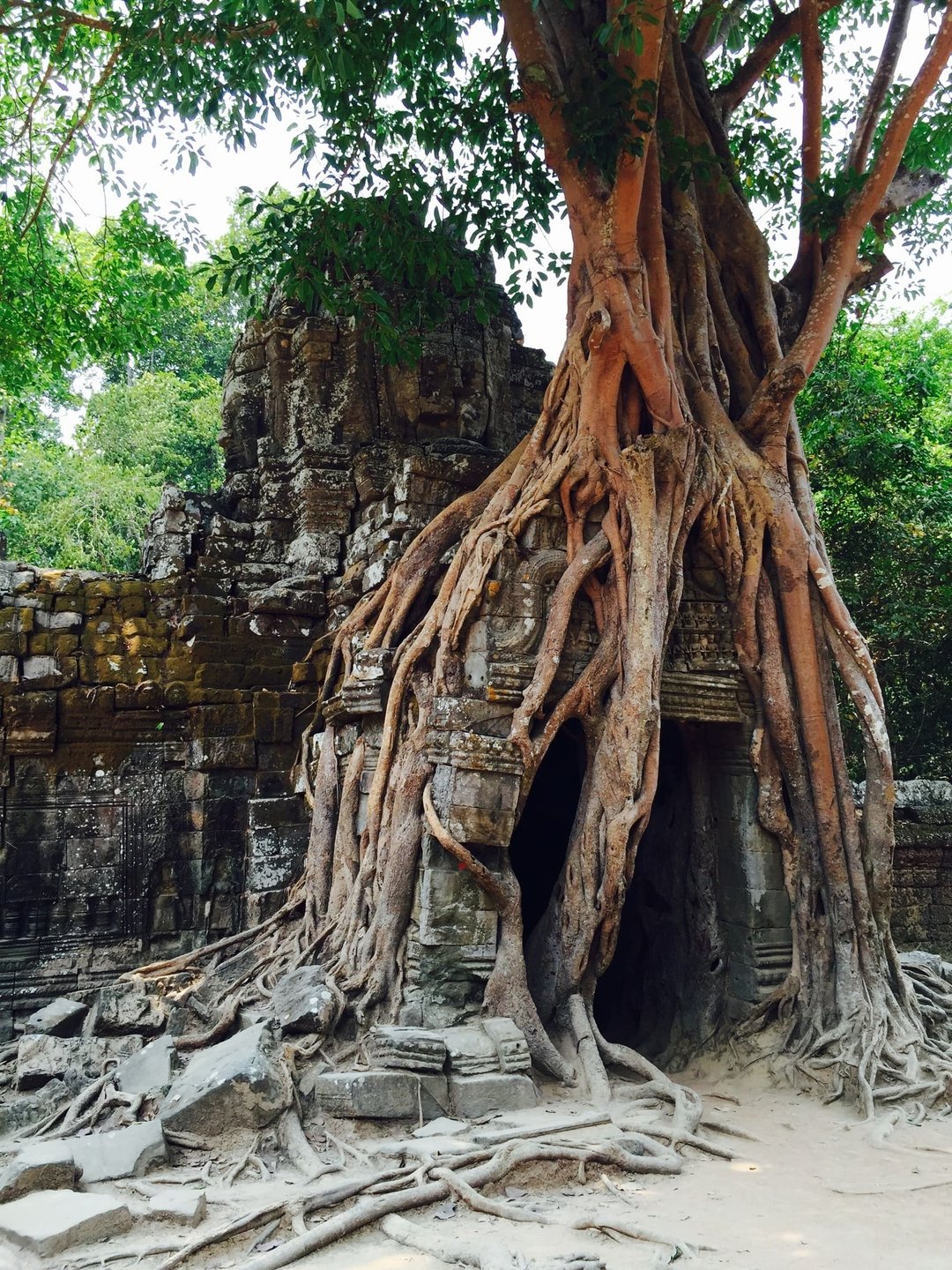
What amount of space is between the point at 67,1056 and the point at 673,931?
3.48 meters

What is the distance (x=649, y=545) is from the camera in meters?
5.48

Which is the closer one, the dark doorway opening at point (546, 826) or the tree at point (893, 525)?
the dark doorway opening at point (546, 826)

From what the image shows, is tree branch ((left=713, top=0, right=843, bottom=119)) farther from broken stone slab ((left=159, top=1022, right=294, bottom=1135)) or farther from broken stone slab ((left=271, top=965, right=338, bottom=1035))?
broken stone slab ((left=159, top=1022, right=294, bottom=1135))

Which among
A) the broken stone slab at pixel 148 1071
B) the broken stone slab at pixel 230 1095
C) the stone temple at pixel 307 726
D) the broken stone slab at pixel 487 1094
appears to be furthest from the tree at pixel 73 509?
the broken stone slab at pixel 487 1094

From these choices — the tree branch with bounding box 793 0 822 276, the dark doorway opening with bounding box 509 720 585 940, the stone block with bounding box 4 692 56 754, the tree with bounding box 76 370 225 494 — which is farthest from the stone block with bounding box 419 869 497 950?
the tree with bounding box 76 370 225 494

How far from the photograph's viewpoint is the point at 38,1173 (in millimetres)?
3504

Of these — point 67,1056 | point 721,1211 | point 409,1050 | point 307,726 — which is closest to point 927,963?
point 721,1211

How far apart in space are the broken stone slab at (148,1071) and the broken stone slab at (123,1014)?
0.71m

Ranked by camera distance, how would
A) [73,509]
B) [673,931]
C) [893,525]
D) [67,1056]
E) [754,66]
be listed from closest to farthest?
[67,1056]
[673,931]
[754,66]
[893,525]
[73,509]

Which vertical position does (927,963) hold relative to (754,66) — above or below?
below

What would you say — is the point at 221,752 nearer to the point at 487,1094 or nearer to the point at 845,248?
the point at 487,1094

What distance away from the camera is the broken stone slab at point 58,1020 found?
5535 millimetres

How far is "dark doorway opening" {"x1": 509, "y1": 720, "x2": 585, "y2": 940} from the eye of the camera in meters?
7.18

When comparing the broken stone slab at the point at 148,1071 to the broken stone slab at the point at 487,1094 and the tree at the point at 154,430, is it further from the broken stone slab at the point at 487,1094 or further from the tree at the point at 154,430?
the tree at the point at 154,430
